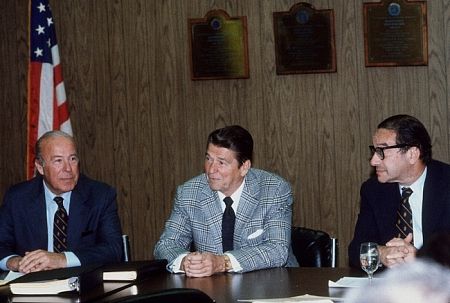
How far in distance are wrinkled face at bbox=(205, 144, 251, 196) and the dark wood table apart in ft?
2.02

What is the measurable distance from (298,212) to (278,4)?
146 centimetres

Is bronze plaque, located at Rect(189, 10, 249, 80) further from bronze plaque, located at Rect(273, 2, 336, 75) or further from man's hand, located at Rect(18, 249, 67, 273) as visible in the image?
man's hand, located at Rect(18, 249, 67, 273)

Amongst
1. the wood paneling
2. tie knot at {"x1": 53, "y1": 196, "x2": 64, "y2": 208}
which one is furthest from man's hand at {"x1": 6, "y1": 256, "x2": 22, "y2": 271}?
the wood paneling

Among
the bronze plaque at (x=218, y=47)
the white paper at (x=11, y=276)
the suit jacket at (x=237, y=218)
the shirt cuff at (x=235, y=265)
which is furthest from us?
the bronze plaque at (x=218, y=47)

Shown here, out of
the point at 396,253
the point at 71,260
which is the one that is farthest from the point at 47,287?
the point at 396,253

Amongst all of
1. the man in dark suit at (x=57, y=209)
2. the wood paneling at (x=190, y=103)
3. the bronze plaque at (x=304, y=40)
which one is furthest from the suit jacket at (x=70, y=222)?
the bronze plaque at (x=304, y=40)

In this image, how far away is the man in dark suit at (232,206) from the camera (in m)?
4.13

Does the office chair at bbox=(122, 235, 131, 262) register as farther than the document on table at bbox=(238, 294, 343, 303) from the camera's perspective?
Yes

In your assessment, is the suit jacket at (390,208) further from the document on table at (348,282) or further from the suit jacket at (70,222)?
Result: the suit jacket at (70,222)

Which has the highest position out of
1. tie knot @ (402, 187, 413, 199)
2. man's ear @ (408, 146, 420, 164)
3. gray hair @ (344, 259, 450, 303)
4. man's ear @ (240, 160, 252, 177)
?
gray hair @ (344, 259, 450, 303)

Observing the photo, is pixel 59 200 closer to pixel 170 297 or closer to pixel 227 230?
pixel 227 230

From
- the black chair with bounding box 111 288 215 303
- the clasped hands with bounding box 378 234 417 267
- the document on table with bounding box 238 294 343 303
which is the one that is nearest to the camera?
the black chair with bounding box 111 288 215 303

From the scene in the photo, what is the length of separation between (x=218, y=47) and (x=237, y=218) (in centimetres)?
202

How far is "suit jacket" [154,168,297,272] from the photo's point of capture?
161 inches
